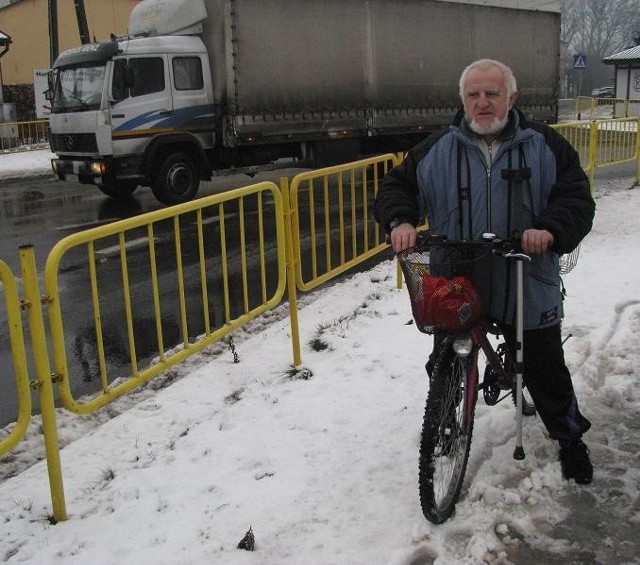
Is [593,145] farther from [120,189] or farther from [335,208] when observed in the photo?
[120,189]

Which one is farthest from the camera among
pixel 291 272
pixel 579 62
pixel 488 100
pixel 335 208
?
pixel 579 62

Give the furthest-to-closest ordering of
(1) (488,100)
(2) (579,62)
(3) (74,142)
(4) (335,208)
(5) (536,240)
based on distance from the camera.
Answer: (2) (579,62), (3) (74,142), (4) (335,208), (1) (488,100), (5) (536,240)

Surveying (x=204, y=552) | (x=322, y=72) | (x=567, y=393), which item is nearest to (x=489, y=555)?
(x=567, y=393)

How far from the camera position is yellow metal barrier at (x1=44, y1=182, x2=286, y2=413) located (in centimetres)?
368

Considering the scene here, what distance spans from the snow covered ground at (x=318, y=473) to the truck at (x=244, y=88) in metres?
8.18

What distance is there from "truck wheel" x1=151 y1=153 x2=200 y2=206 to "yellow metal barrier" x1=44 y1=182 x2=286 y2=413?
262 centimetres

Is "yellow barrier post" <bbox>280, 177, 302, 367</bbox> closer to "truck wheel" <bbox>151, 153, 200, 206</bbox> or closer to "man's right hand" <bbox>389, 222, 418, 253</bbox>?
"man's right hand" <bbox>389, 222, 418, 253</bbox>

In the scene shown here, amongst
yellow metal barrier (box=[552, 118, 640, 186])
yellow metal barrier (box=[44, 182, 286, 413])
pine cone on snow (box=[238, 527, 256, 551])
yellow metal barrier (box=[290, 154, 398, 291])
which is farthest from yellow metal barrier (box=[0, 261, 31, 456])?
yellow metal barrier (box=[552, 118, 640, 186])

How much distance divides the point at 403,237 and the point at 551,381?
3.18ft

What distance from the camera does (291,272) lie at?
16.6 feet

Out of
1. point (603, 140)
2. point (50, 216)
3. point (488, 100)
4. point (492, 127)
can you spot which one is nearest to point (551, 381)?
point (492, 127)

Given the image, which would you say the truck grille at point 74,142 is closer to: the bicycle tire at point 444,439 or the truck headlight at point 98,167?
the truck headlight at point 98,167

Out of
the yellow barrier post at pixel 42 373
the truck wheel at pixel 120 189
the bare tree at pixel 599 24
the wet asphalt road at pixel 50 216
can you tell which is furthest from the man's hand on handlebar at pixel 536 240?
the bare tree at pixel 599 24

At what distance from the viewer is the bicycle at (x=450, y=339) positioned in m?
2.87
